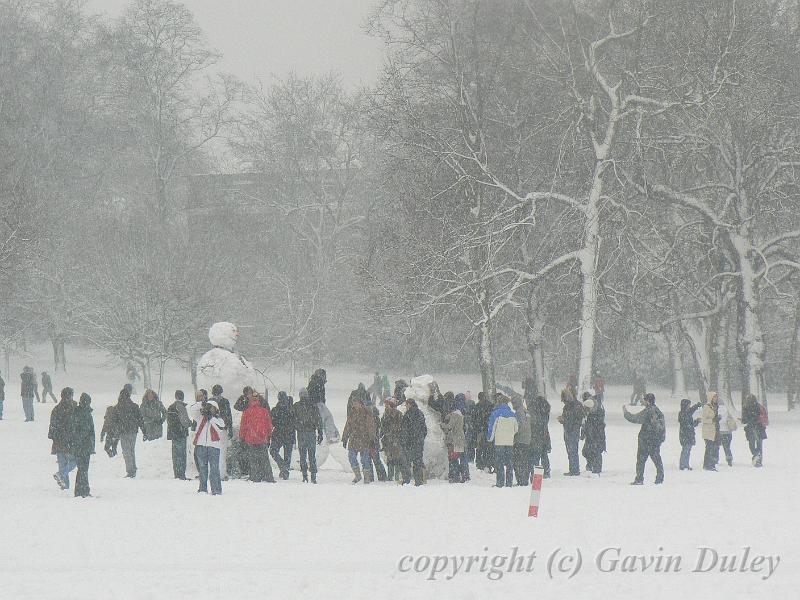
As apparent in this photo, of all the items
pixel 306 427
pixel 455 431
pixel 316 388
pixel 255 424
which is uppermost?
pixel 316 388

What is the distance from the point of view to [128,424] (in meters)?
22.7

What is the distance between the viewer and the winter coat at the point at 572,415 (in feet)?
77.9

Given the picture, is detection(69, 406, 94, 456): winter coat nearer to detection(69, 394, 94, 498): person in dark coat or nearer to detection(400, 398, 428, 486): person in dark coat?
detection(69, 394, 94, 498): person in dark coat

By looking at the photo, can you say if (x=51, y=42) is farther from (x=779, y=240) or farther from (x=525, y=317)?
(x=779, y=240)

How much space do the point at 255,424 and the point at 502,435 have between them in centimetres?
381

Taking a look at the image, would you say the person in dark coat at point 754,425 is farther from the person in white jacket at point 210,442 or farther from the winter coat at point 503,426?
the person in white jacket at point 210,442

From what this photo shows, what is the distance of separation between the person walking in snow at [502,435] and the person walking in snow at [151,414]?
6.37 meters

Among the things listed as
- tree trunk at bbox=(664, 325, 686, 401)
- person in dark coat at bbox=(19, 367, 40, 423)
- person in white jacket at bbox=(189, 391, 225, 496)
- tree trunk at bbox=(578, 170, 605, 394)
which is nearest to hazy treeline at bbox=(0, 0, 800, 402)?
tree trunk at bbox=(578, 170, 605, 394)

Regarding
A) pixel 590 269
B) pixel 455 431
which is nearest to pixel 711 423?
pixel 455 431

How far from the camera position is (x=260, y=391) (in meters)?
24.5

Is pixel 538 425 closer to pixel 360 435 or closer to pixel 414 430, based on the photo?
pixel 414 430

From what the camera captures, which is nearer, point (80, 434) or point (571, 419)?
point (80, 434)

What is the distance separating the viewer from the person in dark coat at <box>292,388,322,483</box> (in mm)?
22109

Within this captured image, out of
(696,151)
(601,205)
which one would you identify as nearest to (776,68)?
(696,151)
